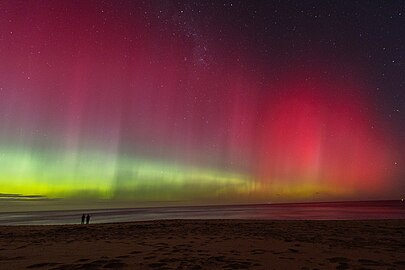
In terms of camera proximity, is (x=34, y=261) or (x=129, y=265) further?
(x=34, y=261)

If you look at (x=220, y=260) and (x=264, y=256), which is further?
(x=264, y=256)

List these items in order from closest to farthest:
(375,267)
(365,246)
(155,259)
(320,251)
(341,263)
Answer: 1. (375,267)
2. (341,263)
3. (155,259)
4. (320,251)
5. (365,246)

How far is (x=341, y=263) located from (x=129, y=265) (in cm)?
737

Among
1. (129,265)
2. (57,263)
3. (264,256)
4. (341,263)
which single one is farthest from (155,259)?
(341,263)

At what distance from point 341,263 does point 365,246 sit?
5251 mm

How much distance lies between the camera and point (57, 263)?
34.2 ft

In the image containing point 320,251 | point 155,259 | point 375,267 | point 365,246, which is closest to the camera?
point 375,267

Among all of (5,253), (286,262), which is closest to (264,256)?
(286,262)

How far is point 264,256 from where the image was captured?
11.4m

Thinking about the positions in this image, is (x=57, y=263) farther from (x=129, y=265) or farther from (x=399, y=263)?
(x=399, y=263)

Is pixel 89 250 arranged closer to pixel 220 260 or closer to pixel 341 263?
pixel 220 260

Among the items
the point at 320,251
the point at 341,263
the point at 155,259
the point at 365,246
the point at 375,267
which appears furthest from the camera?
the point at 365,246

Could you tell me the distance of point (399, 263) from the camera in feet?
33.2

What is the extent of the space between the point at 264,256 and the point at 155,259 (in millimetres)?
4256
